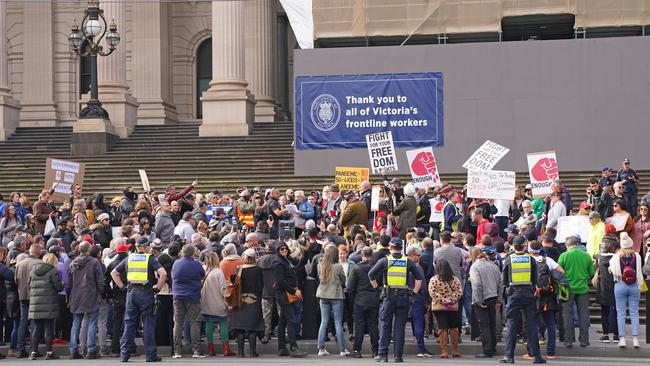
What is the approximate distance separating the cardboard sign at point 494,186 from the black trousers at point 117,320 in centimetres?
781

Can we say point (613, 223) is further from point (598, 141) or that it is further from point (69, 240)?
point (598, 141)

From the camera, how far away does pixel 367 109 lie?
38812 mm

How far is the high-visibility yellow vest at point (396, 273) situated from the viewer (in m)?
21.6

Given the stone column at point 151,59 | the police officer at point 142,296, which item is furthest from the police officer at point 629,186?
the stone column at point 151,59

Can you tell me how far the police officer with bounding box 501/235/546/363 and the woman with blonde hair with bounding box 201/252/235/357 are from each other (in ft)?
14.3

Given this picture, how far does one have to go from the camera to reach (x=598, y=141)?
124ft

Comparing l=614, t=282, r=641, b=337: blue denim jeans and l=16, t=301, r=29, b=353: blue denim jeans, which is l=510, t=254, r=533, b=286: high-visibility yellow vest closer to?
l=614, t=282, r=641, b=337: blue denim jeans

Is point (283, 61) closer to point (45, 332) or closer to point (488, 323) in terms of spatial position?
point (45, 332)

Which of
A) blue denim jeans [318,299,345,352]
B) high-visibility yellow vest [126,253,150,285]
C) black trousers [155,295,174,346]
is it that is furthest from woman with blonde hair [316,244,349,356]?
high-visibility yellow vest [126,253,150,285]

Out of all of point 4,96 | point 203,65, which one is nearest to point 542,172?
point 4,96

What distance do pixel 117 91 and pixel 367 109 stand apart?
9.16 m

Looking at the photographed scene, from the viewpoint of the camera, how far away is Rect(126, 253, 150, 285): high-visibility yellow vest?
72.2ft

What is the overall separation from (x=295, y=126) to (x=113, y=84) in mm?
7506

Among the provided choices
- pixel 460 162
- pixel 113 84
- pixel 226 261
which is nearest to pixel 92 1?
pixel 113 84
